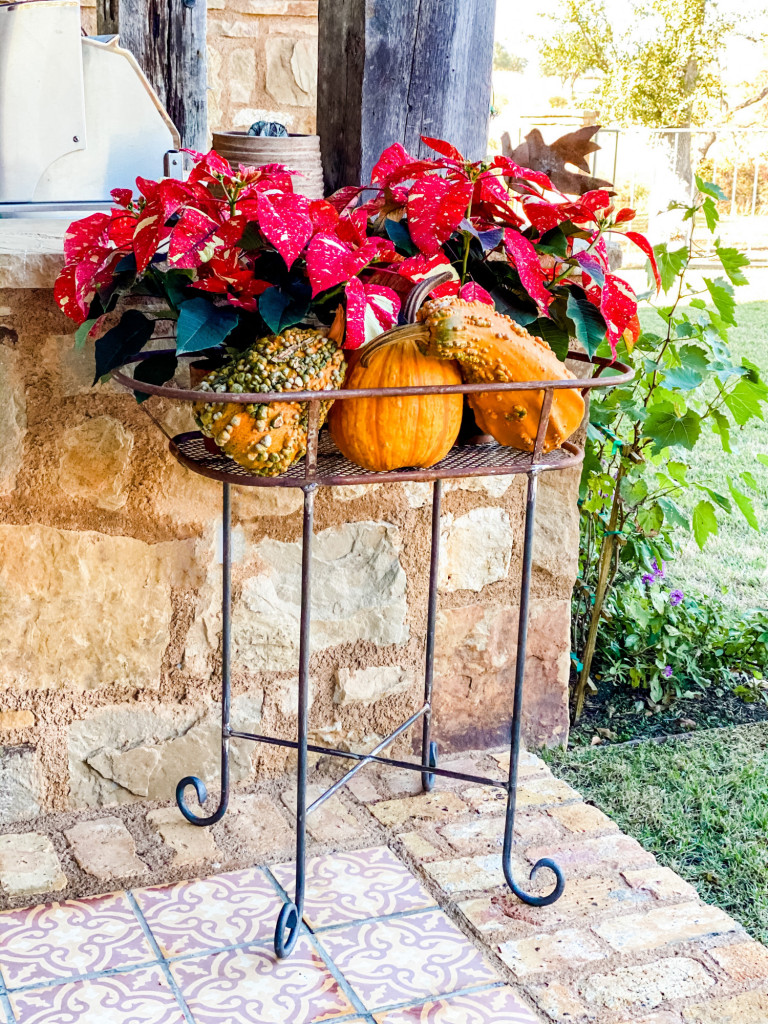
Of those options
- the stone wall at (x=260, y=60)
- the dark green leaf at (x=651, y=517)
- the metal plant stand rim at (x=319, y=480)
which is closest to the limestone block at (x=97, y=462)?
the metal plant stand rim at (x=319, y=480)

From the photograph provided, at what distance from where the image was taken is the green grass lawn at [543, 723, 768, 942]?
6.10 ft

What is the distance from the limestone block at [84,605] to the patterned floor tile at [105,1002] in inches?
20.8

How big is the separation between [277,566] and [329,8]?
0.97 metres

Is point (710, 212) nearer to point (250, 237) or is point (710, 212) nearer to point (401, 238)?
point (401, 238)

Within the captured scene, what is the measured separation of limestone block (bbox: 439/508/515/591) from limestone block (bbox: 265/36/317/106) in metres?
3.29

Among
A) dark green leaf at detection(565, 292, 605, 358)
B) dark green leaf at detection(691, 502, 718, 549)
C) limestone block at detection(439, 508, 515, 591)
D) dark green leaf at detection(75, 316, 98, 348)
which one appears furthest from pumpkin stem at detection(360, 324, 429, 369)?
dark green leaf at detection(691, 502, 718, 549)

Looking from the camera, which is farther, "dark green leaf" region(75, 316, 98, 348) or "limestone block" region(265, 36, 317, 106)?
"limestone block" region(265, 36, 317, 106)

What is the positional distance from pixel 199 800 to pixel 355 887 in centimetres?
34

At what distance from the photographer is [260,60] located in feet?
15.7

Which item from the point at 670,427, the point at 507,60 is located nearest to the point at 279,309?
the point at 670,427

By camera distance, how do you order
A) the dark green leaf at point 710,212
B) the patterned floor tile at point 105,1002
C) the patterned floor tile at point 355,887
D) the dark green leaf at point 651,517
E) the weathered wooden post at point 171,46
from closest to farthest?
the patterned floor tile at point 105,1002, the patterned floor tile at point 355,887, the dark green leaf at point 710,212, the dark green leaf at point 651,517, the weathered wooden post at point 171,46

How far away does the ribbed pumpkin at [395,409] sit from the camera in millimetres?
1402

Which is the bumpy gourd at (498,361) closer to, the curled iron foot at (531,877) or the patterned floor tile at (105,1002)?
the curled iron foot at (531,877)

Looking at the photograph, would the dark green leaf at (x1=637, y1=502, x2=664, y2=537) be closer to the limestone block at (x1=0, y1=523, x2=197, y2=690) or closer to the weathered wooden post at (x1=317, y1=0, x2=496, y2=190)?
the weathered wooden post at (x1=317, y1=0, x2=496, y2=190)
